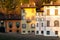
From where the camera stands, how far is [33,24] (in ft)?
209

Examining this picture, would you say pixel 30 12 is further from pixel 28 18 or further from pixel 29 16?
pixel 28 18

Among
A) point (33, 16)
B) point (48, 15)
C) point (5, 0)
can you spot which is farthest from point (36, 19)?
point (5, 0)

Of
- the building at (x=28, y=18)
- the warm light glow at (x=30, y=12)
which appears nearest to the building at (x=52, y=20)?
the building at (x=28, y=18)

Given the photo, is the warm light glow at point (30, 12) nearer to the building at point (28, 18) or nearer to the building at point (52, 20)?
the building at point (28, 18)

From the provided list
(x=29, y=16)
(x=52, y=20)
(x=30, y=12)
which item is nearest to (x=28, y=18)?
(x=29, y=16)

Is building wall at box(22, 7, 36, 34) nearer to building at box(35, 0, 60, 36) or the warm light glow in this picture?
the warm light glow

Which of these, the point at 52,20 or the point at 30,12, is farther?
the point at 30,12

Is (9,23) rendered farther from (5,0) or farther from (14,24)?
(5,0)

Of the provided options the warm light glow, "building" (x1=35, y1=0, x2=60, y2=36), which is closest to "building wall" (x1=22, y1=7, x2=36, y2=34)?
the warm light glow

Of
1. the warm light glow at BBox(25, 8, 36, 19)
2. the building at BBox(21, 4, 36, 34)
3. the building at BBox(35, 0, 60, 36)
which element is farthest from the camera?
the warm light glow at BBox(25, 8, 36, 19)

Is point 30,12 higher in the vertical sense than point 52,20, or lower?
higher

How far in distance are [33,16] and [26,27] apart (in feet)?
10.7

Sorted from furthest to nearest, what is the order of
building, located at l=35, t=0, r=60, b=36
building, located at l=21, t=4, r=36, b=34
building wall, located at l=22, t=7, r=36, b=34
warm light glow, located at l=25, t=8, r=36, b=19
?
warm light glow, located at l=25, t=8, r=36, b=19 → building wall, located at l=22, t=7, r=36, b=34 → building, located at l=21, t=4, r=36, b=34 → building, located at l=35, t=0, r=60, b=36

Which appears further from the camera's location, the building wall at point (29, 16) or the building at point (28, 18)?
the building wall at point (29, 16)
